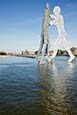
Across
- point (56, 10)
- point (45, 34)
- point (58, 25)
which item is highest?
point (56, 10)

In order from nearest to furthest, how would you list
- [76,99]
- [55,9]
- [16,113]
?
[16,113] < [76,99] < [55,9]

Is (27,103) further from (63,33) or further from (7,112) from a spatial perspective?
(63,33)

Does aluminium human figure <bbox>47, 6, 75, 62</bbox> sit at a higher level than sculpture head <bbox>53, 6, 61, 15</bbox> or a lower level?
lower

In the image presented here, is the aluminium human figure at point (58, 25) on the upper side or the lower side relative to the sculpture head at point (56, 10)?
lower

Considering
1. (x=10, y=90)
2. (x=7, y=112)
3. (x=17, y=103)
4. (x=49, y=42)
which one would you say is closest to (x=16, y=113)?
(x=7, y=112)

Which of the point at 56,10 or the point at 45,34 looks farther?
the point at 56,10

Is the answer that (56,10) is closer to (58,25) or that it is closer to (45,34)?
(58,25)

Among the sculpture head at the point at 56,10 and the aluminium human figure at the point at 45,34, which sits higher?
the sculpture head at the point at 56,10

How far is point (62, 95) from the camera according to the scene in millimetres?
14328

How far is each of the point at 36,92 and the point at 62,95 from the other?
1.68 metres

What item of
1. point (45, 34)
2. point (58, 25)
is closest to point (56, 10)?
point (58, 25)

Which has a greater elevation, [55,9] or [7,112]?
[55,9]

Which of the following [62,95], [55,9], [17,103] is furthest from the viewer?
[55,9]

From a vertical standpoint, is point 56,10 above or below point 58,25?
above
